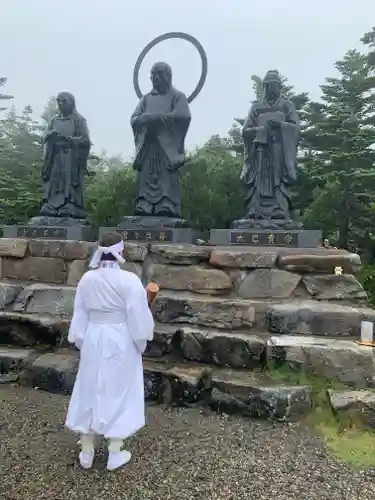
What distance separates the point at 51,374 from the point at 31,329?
3.03 ft

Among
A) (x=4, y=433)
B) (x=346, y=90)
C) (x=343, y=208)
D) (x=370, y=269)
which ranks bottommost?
(x=4, y=433)

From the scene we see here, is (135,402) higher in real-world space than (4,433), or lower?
higher

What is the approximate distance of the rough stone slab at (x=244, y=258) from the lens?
18.7ft

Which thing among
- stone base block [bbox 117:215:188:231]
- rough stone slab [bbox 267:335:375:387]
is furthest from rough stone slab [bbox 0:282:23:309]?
rough stone slab [bbox 267:335:375:387]

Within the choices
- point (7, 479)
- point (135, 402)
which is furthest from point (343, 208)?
point (7, 479)

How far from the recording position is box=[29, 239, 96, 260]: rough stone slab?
6379 mm

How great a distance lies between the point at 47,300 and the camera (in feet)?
20.1

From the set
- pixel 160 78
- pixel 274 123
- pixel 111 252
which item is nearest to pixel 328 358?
pixel 111 252

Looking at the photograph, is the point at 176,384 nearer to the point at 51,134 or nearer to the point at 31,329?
the point at 31,329

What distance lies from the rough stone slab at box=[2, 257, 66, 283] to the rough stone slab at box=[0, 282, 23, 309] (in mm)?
320

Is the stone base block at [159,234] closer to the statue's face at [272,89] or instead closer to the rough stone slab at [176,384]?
the rough stone slab at [176,384]

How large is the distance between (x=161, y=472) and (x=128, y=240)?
147 inches

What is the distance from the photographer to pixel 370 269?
32.5 feet

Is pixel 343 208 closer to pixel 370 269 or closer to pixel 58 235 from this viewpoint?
pixel 370 269
